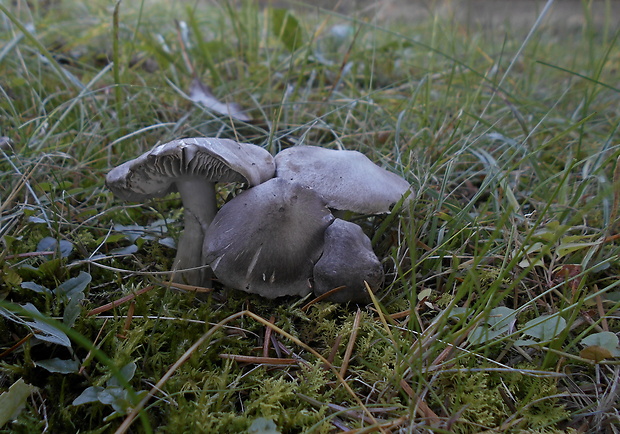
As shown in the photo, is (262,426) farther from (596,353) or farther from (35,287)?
(596,353)

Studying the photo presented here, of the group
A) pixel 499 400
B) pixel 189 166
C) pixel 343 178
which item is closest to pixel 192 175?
pixel 189 166

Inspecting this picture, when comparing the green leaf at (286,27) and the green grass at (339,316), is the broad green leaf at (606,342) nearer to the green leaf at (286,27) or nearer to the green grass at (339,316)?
the green grass at (339,316)

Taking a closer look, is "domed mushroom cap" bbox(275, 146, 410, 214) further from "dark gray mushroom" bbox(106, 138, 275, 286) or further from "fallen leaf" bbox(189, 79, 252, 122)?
"fallen leaf" bbox(189, 79, 252, 122)

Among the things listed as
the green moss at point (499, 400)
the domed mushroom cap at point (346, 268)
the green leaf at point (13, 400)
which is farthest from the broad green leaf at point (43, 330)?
the green moss at point (499, 400)

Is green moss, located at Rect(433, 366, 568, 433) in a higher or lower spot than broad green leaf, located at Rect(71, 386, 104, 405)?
lower

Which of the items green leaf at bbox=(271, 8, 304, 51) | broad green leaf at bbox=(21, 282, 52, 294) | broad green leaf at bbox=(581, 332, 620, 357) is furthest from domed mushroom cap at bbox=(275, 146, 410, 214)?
green leaf at bbox=(271, 8, 304, 51)

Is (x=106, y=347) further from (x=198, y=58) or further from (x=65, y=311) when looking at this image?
(x=198, y=58)

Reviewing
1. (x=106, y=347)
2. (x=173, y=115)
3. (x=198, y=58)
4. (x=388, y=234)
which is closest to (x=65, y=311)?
(x=106, y=347)
